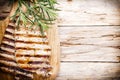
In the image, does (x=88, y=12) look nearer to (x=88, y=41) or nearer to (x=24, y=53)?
(x=88, y=41)

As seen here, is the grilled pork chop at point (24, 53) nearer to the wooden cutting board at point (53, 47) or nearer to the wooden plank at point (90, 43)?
the wooden cutting board at point (53, 47)

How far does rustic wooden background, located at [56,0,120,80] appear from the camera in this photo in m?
1.51

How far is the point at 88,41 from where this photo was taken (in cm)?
152

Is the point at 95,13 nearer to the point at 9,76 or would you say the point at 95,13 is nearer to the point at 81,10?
the point at 81,10

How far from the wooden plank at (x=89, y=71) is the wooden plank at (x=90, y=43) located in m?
0.03

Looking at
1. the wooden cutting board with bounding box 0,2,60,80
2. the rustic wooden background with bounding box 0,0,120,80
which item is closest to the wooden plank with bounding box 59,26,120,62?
the rustic wooden background with bounding box 0,0,120,80

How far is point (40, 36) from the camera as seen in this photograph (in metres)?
1.37

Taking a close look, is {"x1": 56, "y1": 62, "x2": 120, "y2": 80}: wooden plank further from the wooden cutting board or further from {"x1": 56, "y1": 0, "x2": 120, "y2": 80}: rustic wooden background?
the wooden cutting board

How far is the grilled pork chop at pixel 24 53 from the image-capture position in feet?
4.36

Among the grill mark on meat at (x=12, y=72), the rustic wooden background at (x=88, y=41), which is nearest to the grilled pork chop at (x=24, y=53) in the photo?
the grill mark on meat at (x=12, y=72)

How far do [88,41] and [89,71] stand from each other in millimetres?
152

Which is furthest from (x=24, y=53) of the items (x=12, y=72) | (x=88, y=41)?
(x=88, y=41)

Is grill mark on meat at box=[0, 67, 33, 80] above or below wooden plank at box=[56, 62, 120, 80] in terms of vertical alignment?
above

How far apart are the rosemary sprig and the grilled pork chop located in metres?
0.04
